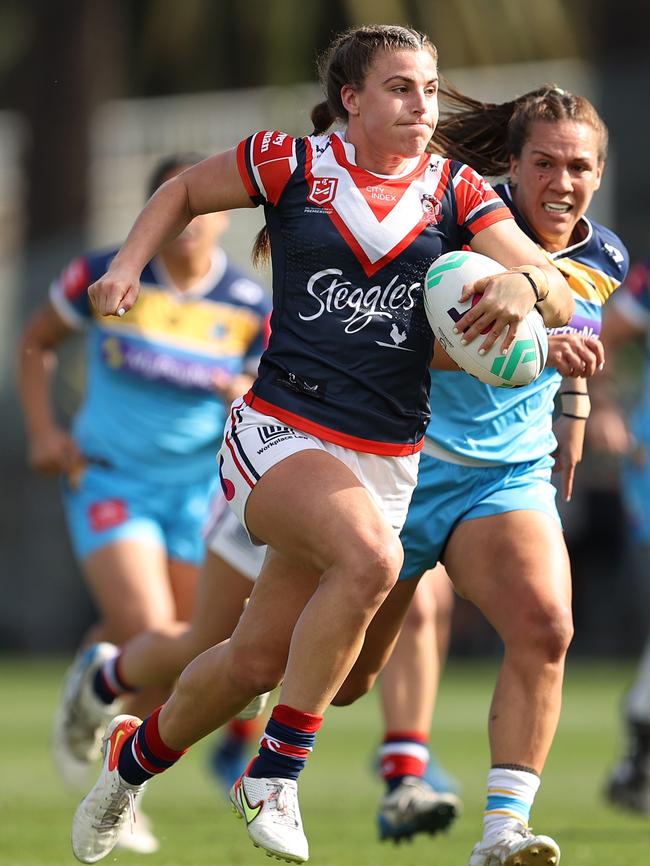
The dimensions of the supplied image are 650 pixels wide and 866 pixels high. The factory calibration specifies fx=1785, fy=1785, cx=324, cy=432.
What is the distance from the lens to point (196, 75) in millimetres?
20906

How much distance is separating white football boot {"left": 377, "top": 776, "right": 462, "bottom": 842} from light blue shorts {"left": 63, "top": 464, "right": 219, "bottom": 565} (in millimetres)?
1787

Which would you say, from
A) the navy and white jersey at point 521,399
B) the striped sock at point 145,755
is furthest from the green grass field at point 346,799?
the navy and white jersey at point 521,399

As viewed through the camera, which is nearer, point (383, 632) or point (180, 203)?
point (180, 203)

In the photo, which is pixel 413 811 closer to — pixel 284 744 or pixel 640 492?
pixel 284 744

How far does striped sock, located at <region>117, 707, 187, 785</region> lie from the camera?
17.3ft

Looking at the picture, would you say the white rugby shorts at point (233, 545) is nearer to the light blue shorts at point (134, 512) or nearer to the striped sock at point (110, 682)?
the striped sock at point (110, 682)

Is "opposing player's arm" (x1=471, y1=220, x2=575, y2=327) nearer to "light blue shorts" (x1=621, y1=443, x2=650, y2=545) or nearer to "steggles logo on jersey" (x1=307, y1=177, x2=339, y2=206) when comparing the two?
"steggles logo on jersey" (x1=307, y1=177, x2=339, y2=206)

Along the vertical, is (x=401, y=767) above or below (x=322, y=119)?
below

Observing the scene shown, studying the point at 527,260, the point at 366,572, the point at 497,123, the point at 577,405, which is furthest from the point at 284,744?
the point at 497,123

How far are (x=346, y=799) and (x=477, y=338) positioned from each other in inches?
176

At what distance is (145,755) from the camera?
532cm

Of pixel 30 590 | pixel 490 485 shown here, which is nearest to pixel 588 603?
pixel 30 590

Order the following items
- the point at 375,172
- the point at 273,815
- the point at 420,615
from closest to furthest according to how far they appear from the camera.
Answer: the point at 273,815 → the point at 375,172 → the point at 420,615

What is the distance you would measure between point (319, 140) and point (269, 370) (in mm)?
678
